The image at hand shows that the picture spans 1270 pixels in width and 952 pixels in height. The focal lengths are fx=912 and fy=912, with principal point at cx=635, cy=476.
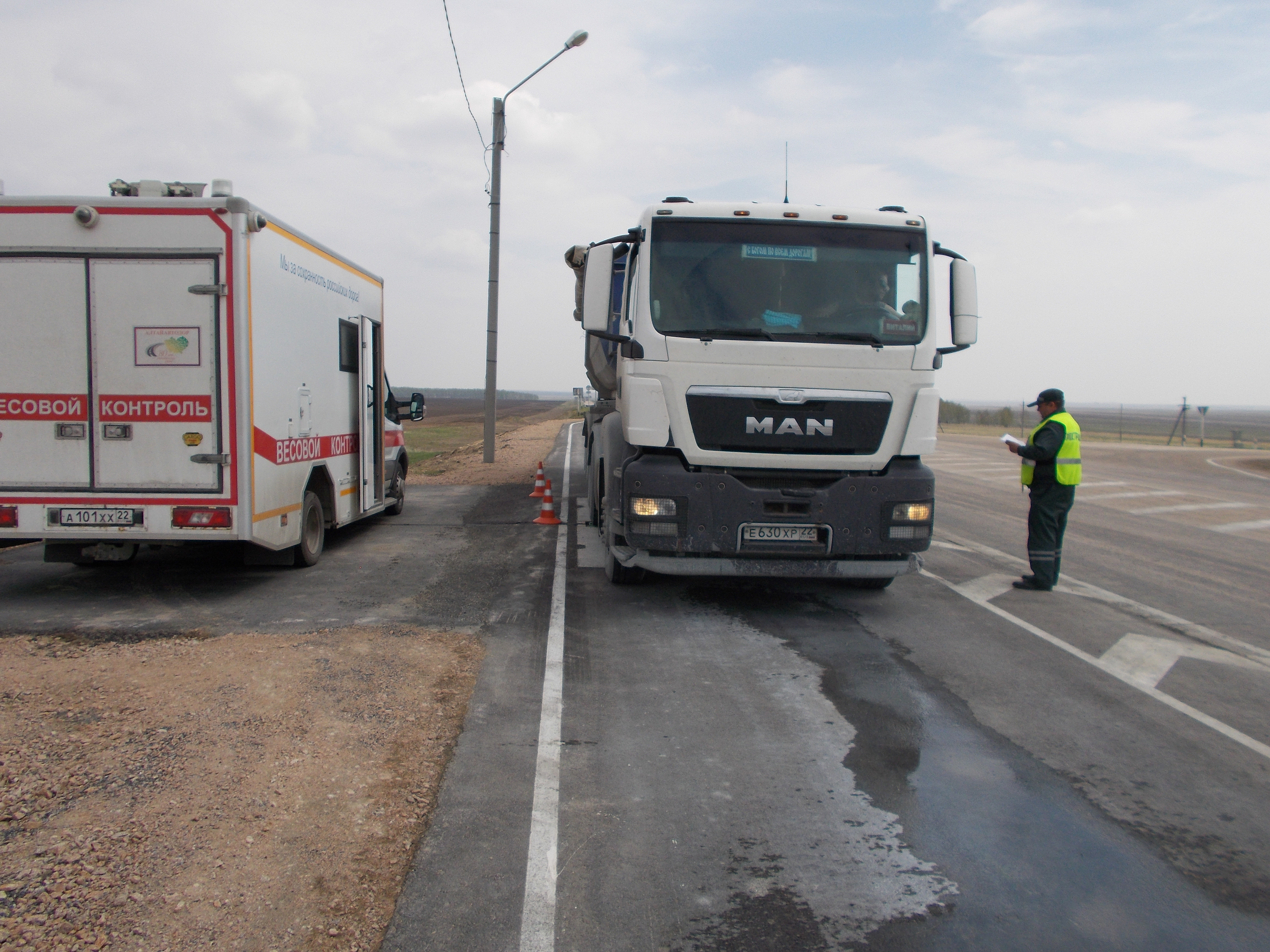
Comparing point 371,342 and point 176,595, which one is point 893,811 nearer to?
point 176,595

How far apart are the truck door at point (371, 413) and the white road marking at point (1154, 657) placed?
25.3 feet

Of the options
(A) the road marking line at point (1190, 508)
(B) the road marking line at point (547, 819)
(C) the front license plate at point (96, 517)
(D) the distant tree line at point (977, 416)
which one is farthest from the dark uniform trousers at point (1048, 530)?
(D) the distant tree line at point (977, 416)

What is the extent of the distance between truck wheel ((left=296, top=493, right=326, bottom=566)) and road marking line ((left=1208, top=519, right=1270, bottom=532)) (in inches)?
459

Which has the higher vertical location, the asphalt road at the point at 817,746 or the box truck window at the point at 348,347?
the box truck window at the point at 348,347

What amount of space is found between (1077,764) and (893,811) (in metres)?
1.19

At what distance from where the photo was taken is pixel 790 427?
272 inches

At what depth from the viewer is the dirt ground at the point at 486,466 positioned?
18.0 meters

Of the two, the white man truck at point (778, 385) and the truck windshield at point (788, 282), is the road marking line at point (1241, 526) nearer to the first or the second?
the white man truck at point (778, 385)

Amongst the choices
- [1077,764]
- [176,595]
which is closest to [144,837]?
[1077,764]

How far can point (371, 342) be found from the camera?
35.1 feet

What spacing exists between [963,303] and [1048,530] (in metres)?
2.46

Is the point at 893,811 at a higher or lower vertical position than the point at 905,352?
lower

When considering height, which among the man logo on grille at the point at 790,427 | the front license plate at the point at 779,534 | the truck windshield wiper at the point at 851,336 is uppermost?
the truck windshield wiper at the point at 851,336

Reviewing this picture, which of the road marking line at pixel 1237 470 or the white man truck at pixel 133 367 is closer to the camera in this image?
the white man truck at pixel 133 367
